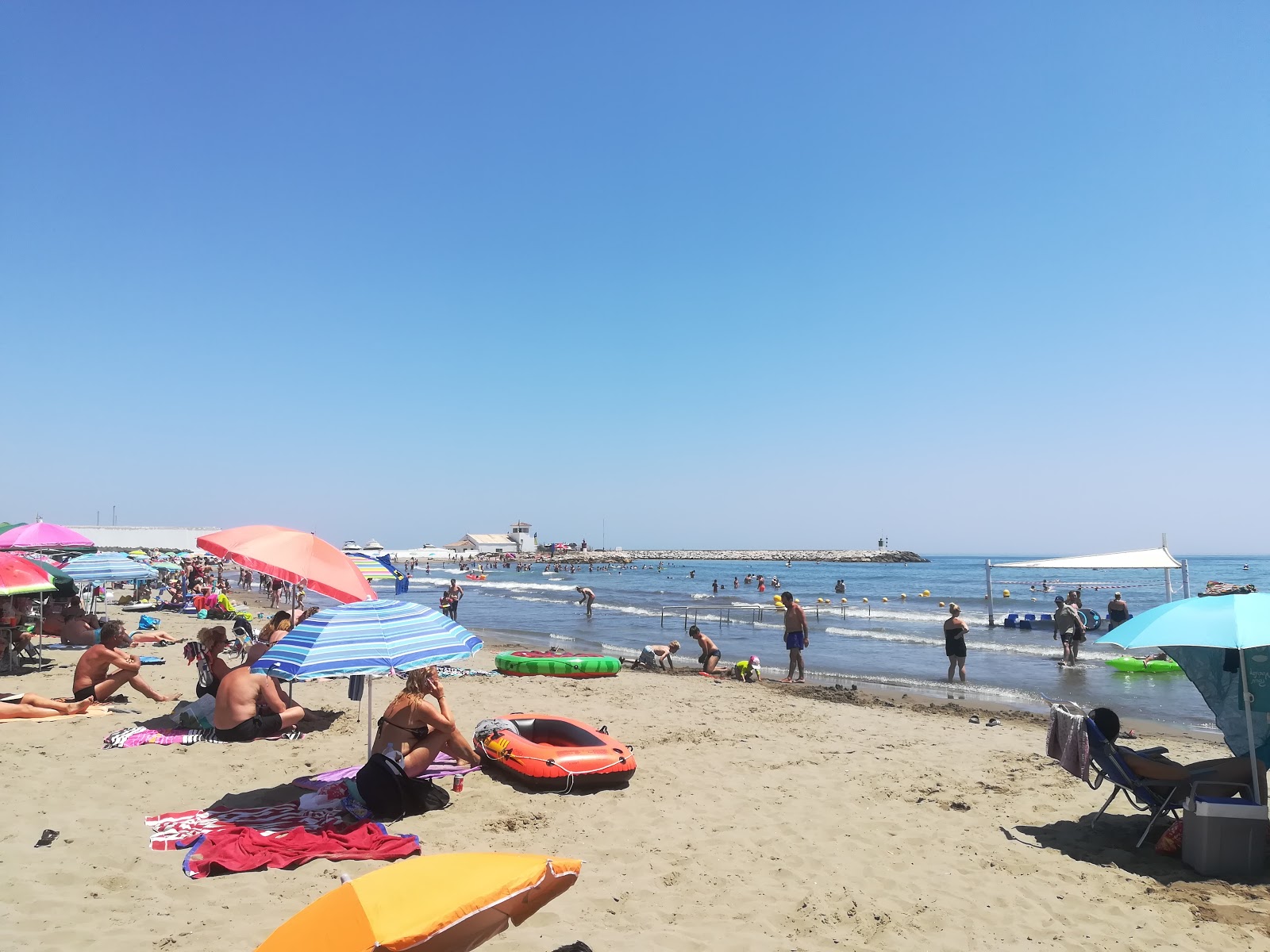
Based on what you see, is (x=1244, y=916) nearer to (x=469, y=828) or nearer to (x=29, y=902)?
(x=469, y=828)

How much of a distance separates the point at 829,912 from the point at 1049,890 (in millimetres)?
1623

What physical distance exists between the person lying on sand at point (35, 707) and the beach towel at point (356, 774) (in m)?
3.97

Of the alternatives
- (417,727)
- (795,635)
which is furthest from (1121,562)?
(417,727)

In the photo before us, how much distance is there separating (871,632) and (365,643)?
22.6 metres

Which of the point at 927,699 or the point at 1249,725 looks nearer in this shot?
the point at 1249,725

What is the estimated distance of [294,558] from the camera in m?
7.39

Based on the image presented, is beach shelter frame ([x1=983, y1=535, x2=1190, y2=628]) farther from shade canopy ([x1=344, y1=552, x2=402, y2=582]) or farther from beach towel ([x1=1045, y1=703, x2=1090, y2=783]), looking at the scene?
shade canopy ([x1=344, y1=552, x2=402, y2=582])

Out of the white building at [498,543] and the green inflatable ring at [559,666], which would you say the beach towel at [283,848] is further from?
the white building at [498,543]

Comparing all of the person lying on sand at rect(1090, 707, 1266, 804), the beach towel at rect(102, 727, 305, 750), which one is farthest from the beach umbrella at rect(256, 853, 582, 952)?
the beach towel at rect(102, 727, 305, 750)

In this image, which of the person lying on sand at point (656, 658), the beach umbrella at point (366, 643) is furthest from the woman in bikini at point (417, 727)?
the person lying on sand at point (656, 658)

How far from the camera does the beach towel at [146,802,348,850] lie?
526 centimetres

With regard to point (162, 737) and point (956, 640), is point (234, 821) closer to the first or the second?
point (162, 737)

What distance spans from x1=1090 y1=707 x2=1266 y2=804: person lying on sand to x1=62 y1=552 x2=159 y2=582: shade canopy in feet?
56.7

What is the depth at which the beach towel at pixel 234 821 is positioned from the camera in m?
5.26
